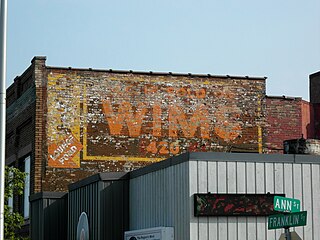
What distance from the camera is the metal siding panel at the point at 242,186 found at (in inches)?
683

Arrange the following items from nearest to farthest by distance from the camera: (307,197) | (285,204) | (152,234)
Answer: (285,204), (307,197), (152,234)

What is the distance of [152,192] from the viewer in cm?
1906

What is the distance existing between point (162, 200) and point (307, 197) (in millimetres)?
3180

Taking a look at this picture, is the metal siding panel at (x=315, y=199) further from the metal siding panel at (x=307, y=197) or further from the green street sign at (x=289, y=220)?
the green street sign at (x=289, y=220)

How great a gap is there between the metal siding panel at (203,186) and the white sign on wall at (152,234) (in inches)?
34.6

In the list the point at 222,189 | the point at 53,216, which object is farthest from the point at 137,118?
the point at 222,189

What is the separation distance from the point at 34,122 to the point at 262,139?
8982mm

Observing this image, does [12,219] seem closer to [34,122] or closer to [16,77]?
[34,122]

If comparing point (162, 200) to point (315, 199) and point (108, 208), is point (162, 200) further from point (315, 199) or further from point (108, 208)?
point (315, 199)

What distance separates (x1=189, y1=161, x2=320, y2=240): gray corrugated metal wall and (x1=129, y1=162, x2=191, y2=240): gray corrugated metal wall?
29 centimetres

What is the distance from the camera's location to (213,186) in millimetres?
17281

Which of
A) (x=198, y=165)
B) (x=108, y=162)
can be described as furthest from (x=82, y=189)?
(x=108, y=162)

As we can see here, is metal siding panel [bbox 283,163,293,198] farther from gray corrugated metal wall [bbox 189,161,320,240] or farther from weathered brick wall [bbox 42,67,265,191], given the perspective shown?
weathered brick wall [bbox 42,67,265,191]

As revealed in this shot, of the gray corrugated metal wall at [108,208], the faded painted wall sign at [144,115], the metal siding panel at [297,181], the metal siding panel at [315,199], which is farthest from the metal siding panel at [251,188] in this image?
the faded painted wall sign at [144,115]
